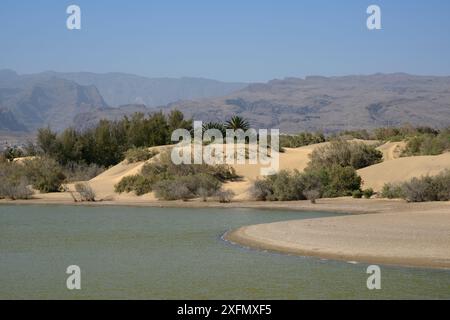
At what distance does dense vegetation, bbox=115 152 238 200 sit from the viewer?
4572cm

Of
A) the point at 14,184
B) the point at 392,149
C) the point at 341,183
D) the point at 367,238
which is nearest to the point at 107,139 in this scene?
the point at 14,184

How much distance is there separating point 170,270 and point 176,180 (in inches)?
1044

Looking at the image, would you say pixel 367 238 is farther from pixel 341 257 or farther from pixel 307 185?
pixel 307 185

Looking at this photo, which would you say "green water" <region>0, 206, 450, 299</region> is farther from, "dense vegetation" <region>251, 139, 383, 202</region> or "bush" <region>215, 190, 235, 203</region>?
"dense vegetation" <region>251, 139, 383, 202</region>

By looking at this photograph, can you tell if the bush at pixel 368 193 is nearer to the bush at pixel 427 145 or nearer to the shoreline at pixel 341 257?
the bush at pixel 427 145

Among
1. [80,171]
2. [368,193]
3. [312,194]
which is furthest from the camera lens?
[80,171]

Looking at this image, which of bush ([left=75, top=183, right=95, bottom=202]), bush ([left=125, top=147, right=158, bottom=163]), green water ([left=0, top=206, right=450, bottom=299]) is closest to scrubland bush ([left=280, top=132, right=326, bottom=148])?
bush ([left=125, top=147, right=158, bottom=163])

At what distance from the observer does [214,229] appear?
29703 mm

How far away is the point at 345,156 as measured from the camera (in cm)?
5212

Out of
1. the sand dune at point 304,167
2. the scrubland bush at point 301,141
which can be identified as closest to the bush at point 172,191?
the sand dune at point 304,167

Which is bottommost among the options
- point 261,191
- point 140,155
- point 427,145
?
point 261,191

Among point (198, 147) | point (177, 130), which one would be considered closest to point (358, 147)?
point (198, 147)

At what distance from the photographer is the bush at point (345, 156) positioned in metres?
51.9
